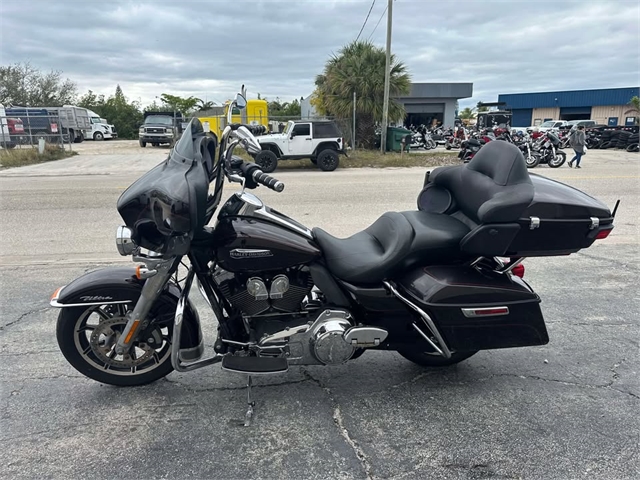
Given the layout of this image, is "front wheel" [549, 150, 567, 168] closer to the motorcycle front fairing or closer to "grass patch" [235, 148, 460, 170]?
"grass patch" [235, 148, 460, 170]

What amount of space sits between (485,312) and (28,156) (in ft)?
66.9

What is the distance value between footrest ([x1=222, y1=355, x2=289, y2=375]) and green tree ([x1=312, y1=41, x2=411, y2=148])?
19954mm

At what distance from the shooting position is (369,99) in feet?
69.9

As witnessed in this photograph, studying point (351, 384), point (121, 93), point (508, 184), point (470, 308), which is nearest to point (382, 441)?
point (351, 384)

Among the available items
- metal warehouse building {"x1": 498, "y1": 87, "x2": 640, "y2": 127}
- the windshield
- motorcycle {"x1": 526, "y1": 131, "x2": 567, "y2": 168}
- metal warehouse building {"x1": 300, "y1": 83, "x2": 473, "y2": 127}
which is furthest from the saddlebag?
metal warehouse building {"x1": 498, "y1": 87, "x2": 640, "y2": 127}

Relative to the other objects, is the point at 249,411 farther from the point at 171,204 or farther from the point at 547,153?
the point at 547,153

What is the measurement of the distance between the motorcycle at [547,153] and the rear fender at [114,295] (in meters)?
17.3

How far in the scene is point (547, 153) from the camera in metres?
17.6

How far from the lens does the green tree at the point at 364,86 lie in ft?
69.8

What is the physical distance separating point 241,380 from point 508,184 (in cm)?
204

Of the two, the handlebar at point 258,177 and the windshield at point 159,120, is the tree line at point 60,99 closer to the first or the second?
the windshield at point 159,120


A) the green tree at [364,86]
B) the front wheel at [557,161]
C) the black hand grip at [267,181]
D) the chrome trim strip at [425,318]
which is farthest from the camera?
the green tree at [364,86]

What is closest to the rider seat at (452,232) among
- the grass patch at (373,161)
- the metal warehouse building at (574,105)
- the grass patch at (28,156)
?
the grass patch at (373,161)

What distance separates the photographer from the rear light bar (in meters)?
2.62
